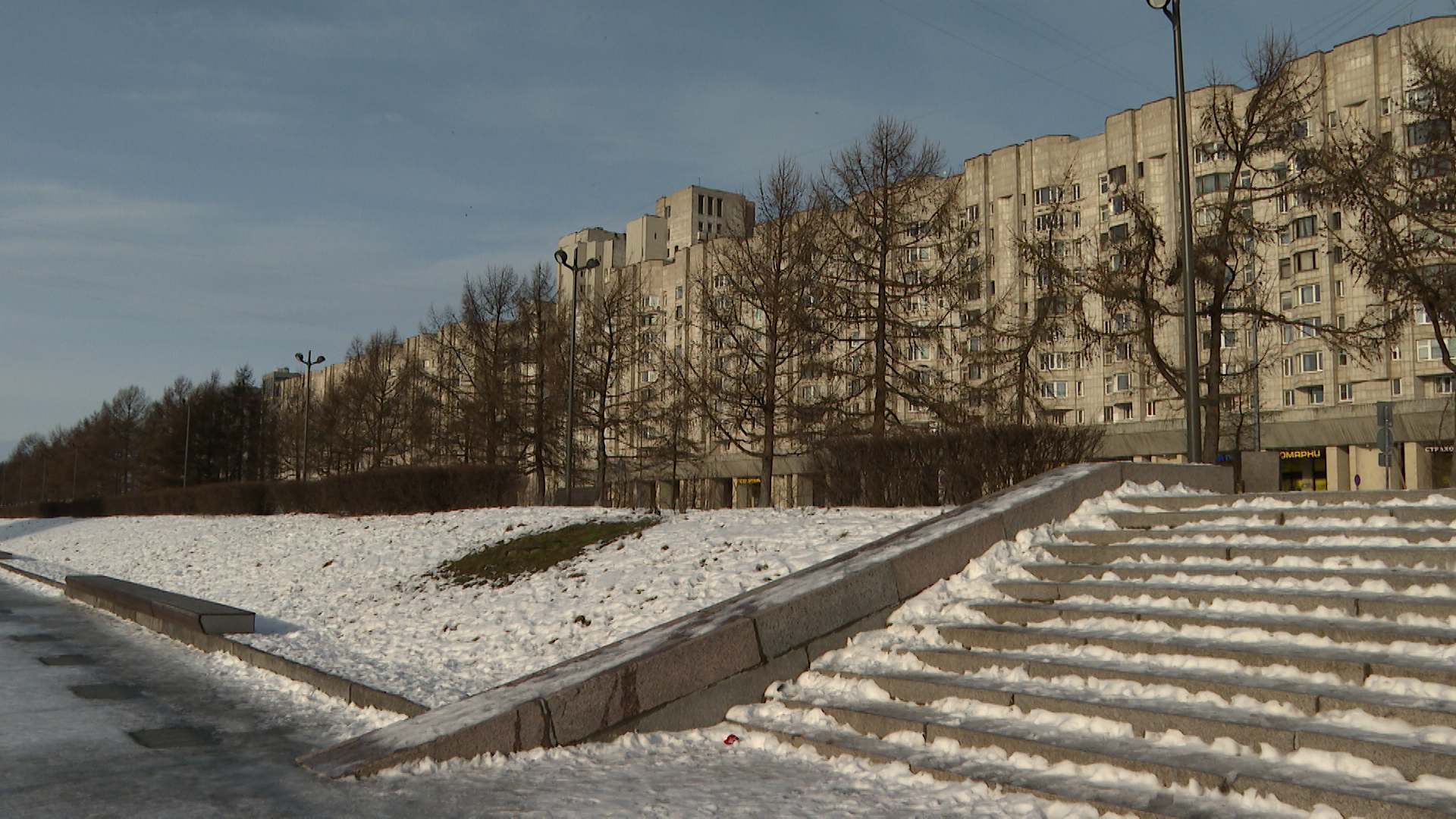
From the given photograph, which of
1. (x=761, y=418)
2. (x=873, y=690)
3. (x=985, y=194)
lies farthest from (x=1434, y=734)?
(x=985, y=194)

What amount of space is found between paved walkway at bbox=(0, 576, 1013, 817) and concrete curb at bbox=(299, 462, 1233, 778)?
0.65 feet

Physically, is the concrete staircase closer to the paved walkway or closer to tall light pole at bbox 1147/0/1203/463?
the paved walkway

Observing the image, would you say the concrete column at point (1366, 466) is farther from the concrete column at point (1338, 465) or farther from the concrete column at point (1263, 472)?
the concrete column at point (1263, 472)

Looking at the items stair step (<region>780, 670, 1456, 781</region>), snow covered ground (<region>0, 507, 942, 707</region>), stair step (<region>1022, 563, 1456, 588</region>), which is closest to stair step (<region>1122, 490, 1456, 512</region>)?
stair step (<region>1022, 563, 1456, 588</region>)

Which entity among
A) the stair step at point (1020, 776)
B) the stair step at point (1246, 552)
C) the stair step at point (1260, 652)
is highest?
the stair step at point (1246, 552)

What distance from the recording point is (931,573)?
339 inches

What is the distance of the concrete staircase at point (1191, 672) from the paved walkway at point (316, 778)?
1.77ft

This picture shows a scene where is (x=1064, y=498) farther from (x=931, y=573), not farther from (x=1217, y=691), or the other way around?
(x=1217, y=691)

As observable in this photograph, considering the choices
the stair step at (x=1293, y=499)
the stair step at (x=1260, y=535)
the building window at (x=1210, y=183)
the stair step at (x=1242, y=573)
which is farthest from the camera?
the building window at (x=1210, y=183)

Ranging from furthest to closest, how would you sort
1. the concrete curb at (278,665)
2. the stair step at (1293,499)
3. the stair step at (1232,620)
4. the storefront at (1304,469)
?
1. the storefront at (1304,469)
2. the stair step at (1293,499)
3. the concrete curb at (278,665)
4. the stair step at (1232,620)

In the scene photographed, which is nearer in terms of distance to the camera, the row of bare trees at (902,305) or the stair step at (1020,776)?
the stair step at (1020,776)

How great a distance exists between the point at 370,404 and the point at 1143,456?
38.6m

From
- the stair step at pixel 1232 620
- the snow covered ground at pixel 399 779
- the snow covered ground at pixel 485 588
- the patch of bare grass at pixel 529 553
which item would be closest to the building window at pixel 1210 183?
the snow covered ground at pixel 485 588

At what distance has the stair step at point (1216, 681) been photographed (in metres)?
5.27
